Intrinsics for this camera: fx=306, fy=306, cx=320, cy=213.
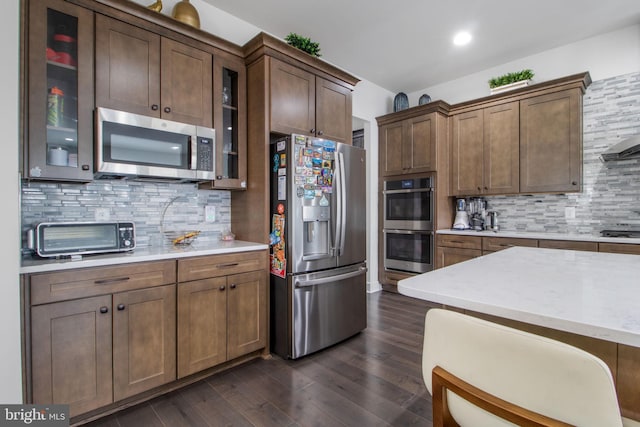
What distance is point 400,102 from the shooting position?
4.33 meters

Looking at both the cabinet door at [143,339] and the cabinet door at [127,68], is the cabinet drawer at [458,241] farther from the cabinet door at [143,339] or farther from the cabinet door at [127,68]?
the cabinet door at [127,68]

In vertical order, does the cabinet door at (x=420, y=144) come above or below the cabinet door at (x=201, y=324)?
above

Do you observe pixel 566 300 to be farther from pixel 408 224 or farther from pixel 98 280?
pixel 408 224

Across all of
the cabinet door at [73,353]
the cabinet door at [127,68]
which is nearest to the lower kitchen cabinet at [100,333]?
the cabinet door at [73,353]

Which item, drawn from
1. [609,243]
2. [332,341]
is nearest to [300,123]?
[332,341]

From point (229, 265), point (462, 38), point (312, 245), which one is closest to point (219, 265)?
point (229, 265)

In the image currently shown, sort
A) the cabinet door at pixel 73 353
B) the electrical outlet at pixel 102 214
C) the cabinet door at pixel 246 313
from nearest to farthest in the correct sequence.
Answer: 1. the cabinet door at pixel 73 353
2. the electrical outlet at pixel 102 214
3. the cabinet door at pixel 246 313

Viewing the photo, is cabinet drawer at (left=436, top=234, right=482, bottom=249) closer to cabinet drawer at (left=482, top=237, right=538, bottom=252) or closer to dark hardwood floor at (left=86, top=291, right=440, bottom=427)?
cabinet drawer at (left=482, top=237, right=538, bottom=252)

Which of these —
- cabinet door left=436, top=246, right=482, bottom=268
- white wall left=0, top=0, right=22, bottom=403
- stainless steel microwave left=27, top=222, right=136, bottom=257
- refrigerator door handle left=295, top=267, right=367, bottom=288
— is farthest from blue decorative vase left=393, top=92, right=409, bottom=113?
white wall left=0, top=0, right=22, bottom=403

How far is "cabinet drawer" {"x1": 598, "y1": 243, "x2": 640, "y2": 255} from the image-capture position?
2.54 meters

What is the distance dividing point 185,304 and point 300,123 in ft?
5.61

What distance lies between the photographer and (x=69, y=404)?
1585 millimetres

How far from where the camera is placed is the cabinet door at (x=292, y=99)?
2.50 m

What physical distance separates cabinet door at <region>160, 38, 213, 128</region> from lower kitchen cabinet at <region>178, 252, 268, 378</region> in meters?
1.07
